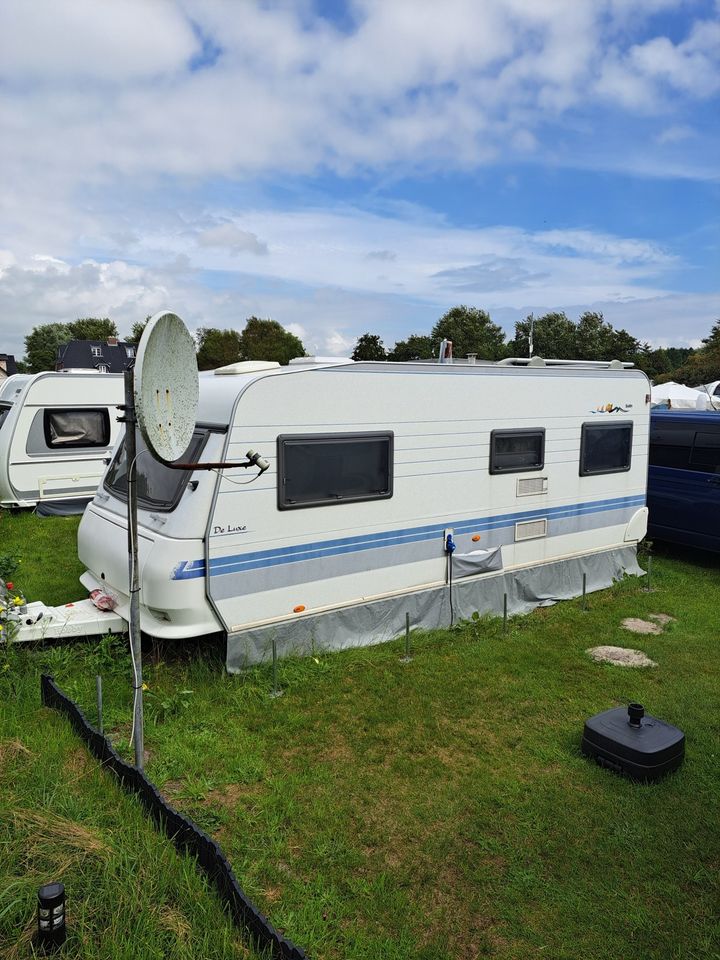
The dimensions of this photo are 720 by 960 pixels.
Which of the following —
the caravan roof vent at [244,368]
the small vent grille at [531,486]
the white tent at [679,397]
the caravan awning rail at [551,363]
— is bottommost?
the small vent grille at [531,486]

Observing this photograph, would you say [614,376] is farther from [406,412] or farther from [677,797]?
[677,797]

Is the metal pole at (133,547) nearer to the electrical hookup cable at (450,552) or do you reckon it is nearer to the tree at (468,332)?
the electrical hookup cable at (450,552)

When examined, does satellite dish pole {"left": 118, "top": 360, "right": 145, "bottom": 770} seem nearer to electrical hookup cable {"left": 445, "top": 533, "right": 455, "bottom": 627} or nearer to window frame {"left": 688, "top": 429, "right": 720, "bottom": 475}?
electrical hookup cable {"left": 445, "top": 533, "right": 455, "bottom": 627}

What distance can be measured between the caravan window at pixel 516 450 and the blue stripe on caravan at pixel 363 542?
51 centimetres

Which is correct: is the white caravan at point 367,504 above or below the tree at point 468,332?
below

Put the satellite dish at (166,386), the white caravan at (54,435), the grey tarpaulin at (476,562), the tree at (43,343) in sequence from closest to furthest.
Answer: the satellite dish at (166,386), the grey tarpaulin at (476,562), the white caravan at (54,435), the tree at (43,343)

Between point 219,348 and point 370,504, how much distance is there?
49.4m

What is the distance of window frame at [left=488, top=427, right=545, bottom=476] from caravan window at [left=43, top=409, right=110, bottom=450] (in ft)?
25.8

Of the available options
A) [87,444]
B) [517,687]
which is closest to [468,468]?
[517,687]

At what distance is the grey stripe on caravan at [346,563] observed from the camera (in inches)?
221

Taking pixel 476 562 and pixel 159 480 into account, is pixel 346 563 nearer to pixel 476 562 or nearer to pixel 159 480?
pixel 476 562

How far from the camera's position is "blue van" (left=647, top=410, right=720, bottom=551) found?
9.80m

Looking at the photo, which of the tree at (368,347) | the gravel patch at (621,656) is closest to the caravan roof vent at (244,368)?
the gravel patch at (621,656)

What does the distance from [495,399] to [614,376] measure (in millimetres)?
2141
